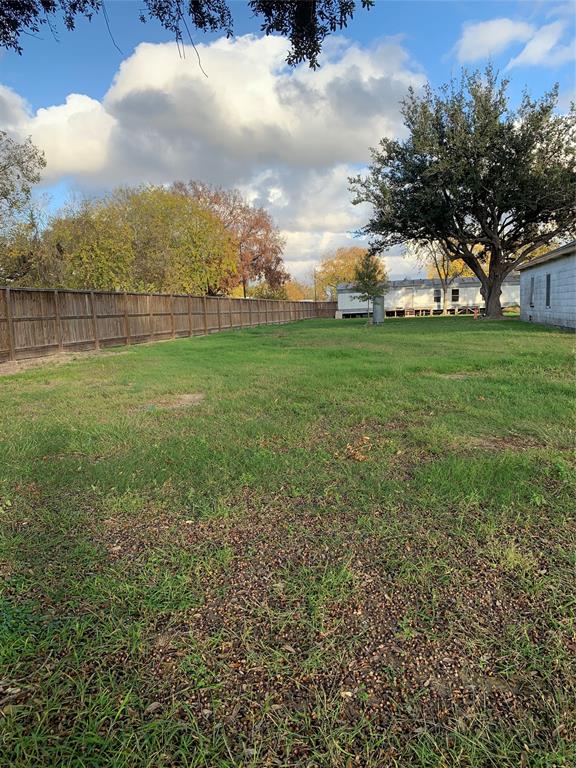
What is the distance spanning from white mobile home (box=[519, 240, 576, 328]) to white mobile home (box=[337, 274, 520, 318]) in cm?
2524

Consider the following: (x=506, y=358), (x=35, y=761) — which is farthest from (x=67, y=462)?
(x=506, y=358)

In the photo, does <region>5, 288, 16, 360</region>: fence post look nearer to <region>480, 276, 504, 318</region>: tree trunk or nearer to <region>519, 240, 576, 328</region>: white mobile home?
<region>519, 240, 576, 328</region>: white mobile home

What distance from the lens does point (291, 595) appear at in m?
1.95

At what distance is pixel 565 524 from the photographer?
96.9 inches

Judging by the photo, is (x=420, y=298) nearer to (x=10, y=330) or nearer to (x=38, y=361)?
(x=38, y=361)

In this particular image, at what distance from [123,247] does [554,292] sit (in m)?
19.0

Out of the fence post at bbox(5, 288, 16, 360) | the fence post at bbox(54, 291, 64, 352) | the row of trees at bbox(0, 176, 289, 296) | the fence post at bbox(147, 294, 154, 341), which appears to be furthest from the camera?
the row of trees at bbox(0, 176, 289, 296)

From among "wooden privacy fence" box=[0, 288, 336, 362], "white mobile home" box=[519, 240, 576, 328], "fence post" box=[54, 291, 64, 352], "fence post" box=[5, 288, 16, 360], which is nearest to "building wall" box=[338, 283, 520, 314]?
"wooden privacy fence" box=[0, 288, 336, 362]

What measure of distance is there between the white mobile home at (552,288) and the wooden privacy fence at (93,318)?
48.6ft

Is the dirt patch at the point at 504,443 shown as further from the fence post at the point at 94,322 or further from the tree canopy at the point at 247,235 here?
the tree canopy at the point at 247,235

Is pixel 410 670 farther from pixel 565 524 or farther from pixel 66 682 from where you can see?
pixel 565 524

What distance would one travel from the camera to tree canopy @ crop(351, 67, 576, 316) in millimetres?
18656

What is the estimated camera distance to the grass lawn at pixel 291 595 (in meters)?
1.35

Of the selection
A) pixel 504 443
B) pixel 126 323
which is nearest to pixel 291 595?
pixel 504 443
